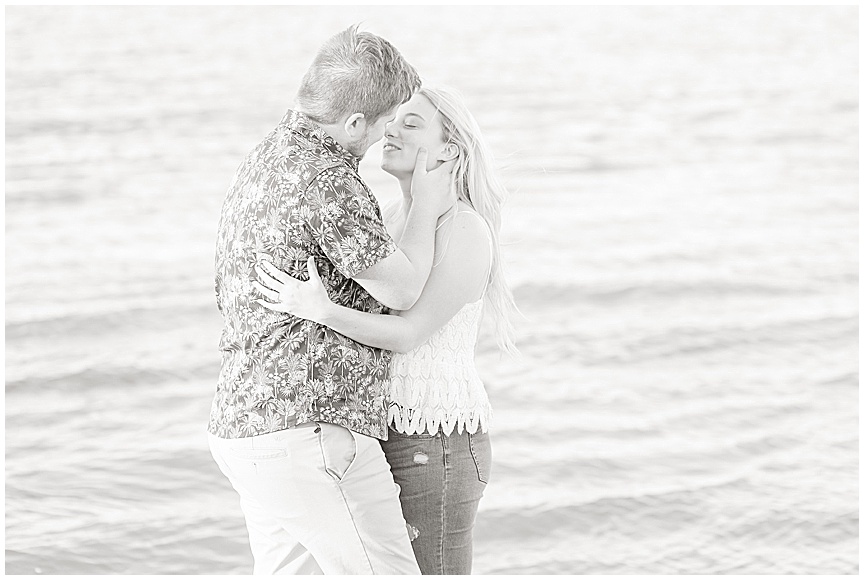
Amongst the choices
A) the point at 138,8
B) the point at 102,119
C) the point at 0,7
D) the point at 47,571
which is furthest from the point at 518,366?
the point at 138,8

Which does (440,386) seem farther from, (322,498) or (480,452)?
(322,498)

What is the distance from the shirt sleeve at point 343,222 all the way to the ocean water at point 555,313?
2.97 feet

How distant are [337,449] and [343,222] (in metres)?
0.49

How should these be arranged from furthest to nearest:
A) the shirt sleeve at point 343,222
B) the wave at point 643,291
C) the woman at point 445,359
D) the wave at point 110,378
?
the wave at point 643,291, the wave at point 110,378, the woman at point 445,359, the shirt sleeve at point 343,222

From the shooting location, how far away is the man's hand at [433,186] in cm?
267

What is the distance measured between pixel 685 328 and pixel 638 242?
1.83 meters

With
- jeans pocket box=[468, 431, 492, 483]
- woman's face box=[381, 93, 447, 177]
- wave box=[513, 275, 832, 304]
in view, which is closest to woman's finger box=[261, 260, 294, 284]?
woman's face box=[381, 93, 447, 177]

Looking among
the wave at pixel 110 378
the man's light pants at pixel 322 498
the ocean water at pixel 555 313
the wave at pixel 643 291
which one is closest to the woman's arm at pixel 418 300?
the man's light pants at pixel 322 498

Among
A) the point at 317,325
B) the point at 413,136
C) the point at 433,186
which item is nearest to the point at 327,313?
the point at 317,325

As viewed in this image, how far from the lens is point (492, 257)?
9.36 ft

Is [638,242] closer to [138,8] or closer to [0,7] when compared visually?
[0,7]

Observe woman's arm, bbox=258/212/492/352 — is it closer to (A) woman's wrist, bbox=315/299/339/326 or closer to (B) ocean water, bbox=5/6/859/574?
(A) woman's wrist, bbox=315/299/339/326

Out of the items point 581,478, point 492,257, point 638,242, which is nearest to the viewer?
point 492,257

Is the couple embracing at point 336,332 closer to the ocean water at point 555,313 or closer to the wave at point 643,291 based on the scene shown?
the ocean water at point 555,313
